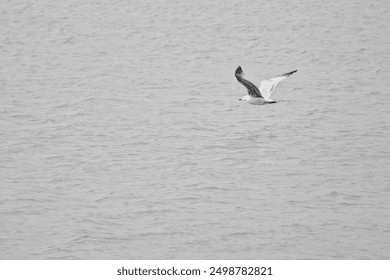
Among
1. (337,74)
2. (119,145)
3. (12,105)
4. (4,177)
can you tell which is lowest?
(4,177)

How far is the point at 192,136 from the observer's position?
22203 mm

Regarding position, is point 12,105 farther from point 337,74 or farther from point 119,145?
point 337,74

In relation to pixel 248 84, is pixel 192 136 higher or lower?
higher

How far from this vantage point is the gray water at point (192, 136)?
16750 mm

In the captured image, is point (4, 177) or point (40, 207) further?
point (4, 177)

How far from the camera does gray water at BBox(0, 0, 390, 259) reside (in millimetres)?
16750

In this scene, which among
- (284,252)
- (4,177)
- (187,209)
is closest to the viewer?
(284,252)

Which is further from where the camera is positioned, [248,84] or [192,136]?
[192,136]

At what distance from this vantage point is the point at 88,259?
15.8 m

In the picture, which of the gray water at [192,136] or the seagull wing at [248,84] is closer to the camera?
the gray water at [192,136]

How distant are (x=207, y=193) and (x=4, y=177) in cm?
420

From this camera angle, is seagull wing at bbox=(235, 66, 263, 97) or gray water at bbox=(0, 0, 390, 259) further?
seagull wing at bbox=(235, 66, 263, 97)
